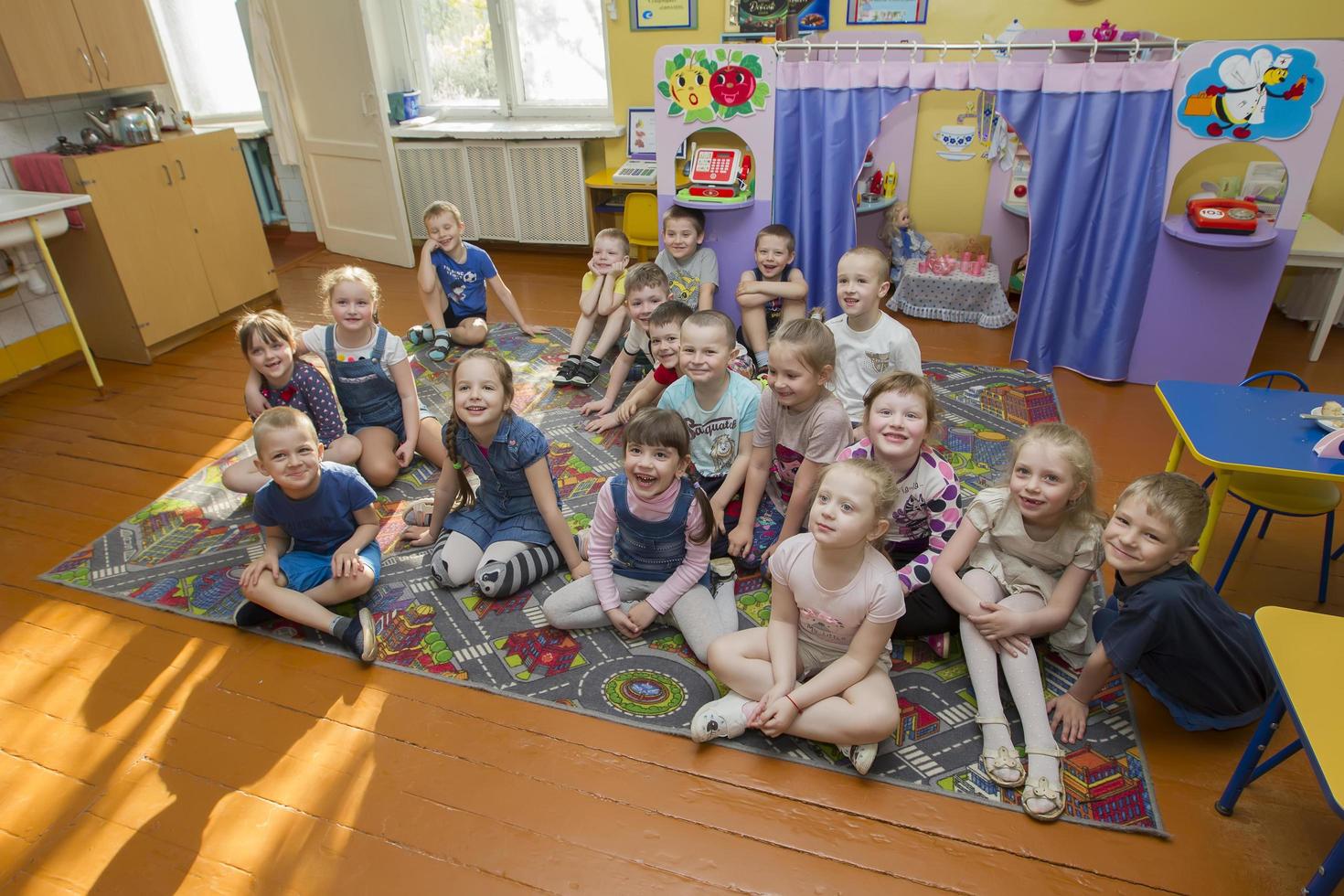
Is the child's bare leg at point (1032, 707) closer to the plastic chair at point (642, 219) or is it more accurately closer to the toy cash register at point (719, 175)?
the toy cash register at point (719, 175)

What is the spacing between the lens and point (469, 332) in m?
4.55

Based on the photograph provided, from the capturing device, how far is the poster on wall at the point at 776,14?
15.6 ft

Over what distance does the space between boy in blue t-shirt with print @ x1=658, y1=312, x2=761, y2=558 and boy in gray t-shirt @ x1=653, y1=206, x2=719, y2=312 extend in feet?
4.29

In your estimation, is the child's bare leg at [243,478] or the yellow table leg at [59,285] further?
the yellow table leg at [59,285]

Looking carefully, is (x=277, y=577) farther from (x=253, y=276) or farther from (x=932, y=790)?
(x=253, y=276)

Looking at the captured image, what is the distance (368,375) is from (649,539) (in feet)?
5.15

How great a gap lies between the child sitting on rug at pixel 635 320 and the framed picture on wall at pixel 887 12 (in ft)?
7.46

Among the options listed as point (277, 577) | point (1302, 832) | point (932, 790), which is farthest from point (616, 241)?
point (1302, 832)

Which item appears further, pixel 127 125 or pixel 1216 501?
pixel 127 125

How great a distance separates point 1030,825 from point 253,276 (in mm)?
5324

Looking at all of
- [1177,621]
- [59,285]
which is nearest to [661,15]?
[59,285]

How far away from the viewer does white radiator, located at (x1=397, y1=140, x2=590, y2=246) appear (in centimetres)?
573

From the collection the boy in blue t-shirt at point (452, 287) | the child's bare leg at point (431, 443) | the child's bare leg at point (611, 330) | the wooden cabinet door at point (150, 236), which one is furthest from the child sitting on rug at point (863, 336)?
the wooden cabinet door at point (150, 236)

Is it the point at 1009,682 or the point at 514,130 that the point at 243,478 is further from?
the point at 514,130
